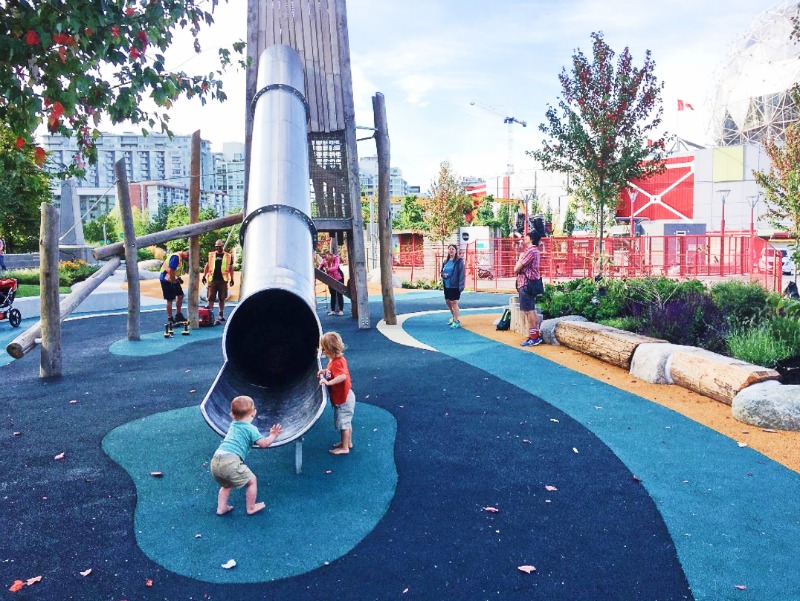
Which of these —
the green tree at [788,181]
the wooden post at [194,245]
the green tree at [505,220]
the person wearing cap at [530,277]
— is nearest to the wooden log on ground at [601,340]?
the person wearing cap at [530,277]

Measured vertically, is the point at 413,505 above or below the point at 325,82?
below

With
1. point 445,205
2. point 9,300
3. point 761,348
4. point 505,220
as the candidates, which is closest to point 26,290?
point 9,300

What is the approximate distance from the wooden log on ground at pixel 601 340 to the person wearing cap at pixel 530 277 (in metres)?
0.42

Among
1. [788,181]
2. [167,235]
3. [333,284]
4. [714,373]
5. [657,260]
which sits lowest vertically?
[714,373]

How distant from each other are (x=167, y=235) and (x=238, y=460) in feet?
28.8

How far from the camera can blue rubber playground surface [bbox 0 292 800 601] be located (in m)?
3.66

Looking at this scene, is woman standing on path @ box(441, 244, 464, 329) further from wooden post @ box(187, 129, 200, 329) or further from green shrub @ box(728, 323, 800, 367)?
green shrub @ box(728, 323, 800, 367)

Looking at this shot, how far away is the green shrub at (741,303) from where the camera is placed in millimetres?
10031

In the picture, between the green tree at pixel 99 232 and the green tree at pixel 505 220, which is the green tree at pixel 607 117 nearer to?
the green tree at pixel 505 220

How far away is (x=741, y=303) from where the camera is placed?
10.8 metres

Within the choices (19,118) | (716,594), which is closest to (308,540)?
(716,594)

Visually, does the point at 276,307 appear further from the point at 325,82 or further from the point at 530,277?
the point at 325,82

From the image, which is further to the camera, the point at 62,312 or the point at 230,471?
the point at 62,312

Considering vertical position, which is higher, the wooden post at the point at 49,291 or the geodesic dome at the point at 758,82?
the geodesic dome at the point at 758,82
